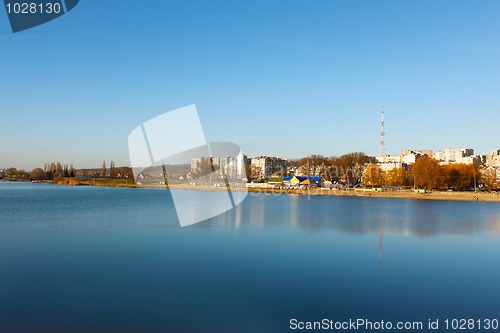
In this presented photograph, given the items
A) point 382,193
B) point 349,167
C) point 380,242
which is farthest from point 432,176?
point 380,242

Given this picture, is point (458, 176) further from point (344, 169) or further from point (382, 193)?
point (344, 169)

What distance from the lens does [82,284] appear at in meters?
6.18

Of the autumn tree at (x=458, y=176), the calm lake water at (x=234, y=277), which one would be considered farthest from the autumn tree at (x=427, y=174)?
the calm lake water at (x=234, y=277)

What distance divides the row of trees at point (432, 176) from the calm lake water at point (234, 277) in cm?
2297

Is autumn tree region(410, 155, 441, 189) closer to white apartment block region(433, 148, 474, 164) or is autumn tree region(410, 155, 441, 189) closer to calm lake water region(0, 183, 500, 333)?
calm lake water region(0, 183, 500, 333)

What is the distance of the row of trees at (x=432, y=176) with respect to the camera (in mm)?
33656

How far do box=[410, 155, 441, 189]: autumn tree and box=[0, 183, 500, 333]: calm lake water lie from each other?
22713 millimetres

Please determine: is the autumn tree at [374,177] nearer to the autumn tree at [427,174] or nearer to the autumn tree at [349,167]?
the autumn tree at [427,174]

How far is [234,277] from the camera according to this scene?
6.68 meters

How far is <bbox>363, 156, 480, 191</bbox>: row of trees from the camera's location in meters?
33.7

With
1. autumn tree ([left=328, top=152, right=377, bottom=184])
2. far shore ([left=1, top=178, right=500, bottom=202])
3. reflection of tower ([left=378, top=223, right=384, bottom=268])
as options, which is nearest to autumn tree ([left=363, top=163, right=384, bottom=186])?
far shore ([left=1, top=178, right=500, bottom=202])

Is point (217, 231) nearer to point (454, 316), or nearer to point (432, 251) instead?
point (432, 251)

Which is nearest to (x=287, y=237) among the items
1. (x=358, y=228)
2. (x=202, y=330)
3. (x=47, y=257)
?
(x=358, y=228)

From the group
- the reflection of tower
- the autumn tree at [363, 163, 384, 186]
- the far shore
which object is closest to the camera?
the reflection of tower
